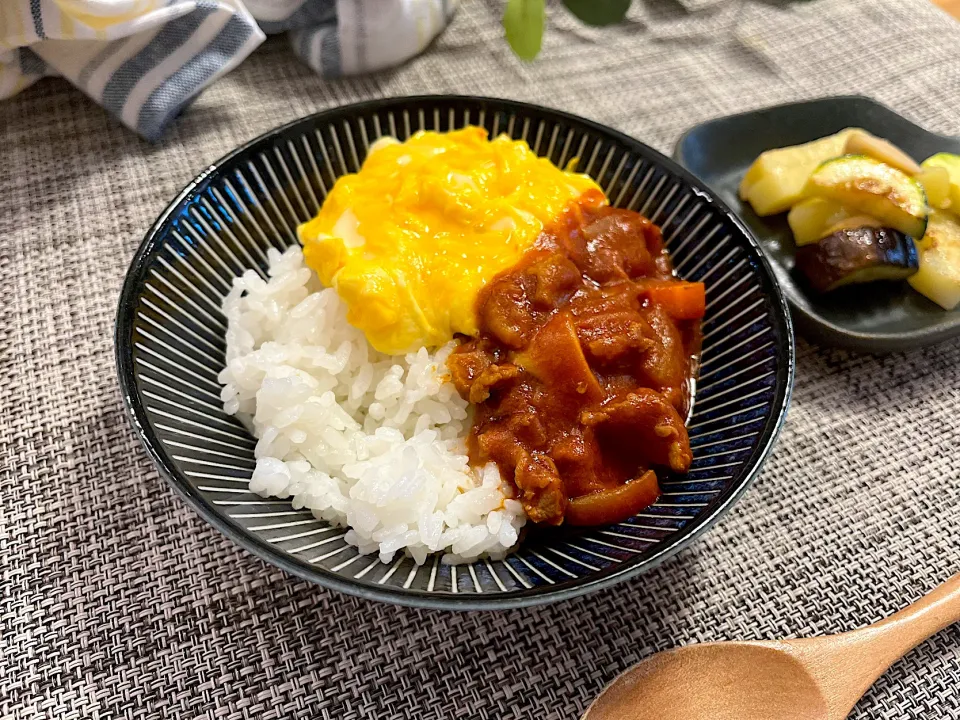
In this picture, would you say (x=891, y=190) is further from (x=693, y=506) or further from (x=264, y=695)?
(x=264, y=695)

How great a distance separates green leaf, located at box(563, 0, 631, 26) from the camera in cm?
298

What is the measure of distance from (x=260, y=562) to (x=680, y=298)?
1309 millimetres

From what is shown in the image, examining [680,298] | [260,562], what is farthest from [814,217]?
[260,562]

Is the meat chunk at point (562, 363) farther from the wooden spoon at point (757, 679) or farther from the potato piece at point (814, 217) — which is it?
the potato piece at point (814, 217)

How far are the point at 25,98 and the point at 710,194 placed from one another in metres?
2.73

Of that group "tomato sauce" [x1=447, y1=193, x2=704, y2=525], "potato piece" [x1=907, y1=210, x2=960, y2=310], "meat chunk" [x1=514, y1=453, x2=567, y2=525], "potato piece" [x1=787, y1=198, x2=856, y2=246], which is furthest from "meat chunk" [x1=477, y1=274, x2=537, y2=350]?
"potato piece" [x1=907, y1=210, x2=960, y2=310]

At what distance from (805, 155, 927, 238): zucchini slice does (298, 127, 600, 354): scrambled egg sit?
94 centimetres

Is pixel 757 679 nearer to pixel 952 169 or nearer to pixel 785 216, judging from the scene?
pixel 785 216

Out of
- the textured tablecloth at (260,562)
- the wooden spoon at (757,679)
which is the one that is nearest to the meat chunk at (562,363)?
the textured tablecloth at (260,562)

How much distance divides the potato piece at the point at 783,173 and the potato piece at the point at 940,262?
436mm

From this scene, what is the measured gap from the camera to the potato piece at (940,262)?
2.47 meters

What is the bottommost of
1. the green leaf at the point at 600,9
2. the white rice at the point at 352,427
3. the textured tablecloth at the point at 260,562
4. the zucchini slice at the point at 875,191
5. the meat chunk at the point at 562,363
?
the textured tablecloth at the point at 260,562

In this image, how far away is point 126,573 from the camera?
5.85 ft

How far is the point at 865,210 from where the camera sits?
98.7 inches
